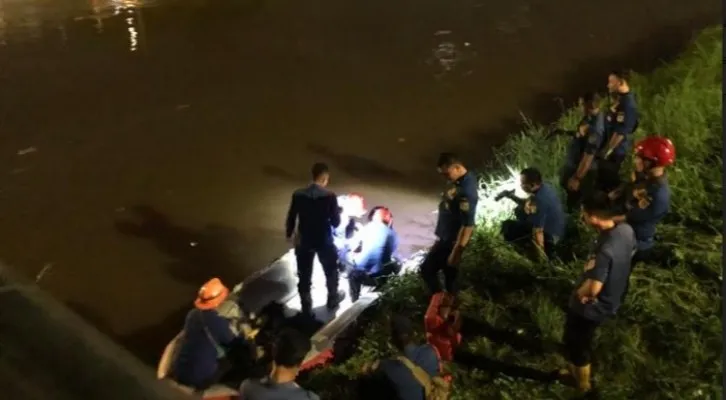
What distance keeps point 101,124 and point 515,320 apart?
7.10 m

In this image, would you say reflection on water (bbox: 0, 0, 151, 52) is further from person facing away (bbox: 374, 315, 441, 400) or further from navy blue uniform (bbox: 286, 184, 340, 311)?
person facing away (bbox: 374, 315, 441, 400)

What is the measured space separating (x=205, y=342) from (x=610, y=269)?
2700 millimetres

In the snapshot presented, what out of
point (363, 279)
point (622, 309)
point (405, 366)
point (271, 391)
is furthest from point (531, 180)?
A: point (271, 391)

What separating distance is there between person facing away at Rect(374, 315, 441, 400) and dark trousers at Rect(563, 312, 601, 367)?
89cm

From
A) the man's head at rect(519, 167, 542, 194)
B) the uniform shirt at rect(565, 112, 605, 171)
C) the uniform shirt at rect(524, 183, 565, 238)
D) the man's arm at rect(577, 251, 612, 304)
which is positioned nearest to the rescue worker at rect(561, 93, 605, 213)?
the uniform shirt at rect(565, 112, 605, 171)

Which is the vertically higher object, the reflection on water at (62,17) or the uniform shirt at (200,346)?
the uniform shirt at (200,346)

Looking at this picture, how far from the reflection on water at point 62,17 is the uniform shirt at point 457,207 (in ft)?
30.6

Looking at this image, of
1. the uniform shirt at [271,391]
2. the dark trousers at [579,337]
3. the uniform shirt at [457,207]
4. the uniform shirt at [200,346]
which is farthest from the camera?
the uniform shirt at [457,207]

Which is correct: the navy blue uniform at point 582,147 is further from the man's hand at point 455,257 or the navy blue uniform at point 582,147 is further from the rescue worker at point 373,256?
the man's hand at point 455,257

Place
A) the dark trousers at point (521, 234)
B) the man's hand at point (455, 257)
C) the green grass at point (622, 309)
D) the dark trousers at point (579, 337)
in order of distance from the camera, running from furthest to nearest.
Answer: the dark trousers at point (521, 234) → the man's hand at point (455, 257) → the green grass at point (622, 309) → the dark trousers at point (579, 337)

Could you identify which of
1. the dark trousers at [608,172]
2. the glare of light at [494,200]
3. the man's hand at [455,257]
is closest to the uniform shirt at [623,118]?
the dark trousers at [608,172]

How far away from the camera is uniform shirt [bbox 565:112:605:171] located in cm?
729

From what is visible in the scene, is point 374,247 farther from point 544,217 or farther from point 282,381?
point 282,381

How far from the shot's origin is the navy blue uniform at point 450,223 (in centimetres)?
573
